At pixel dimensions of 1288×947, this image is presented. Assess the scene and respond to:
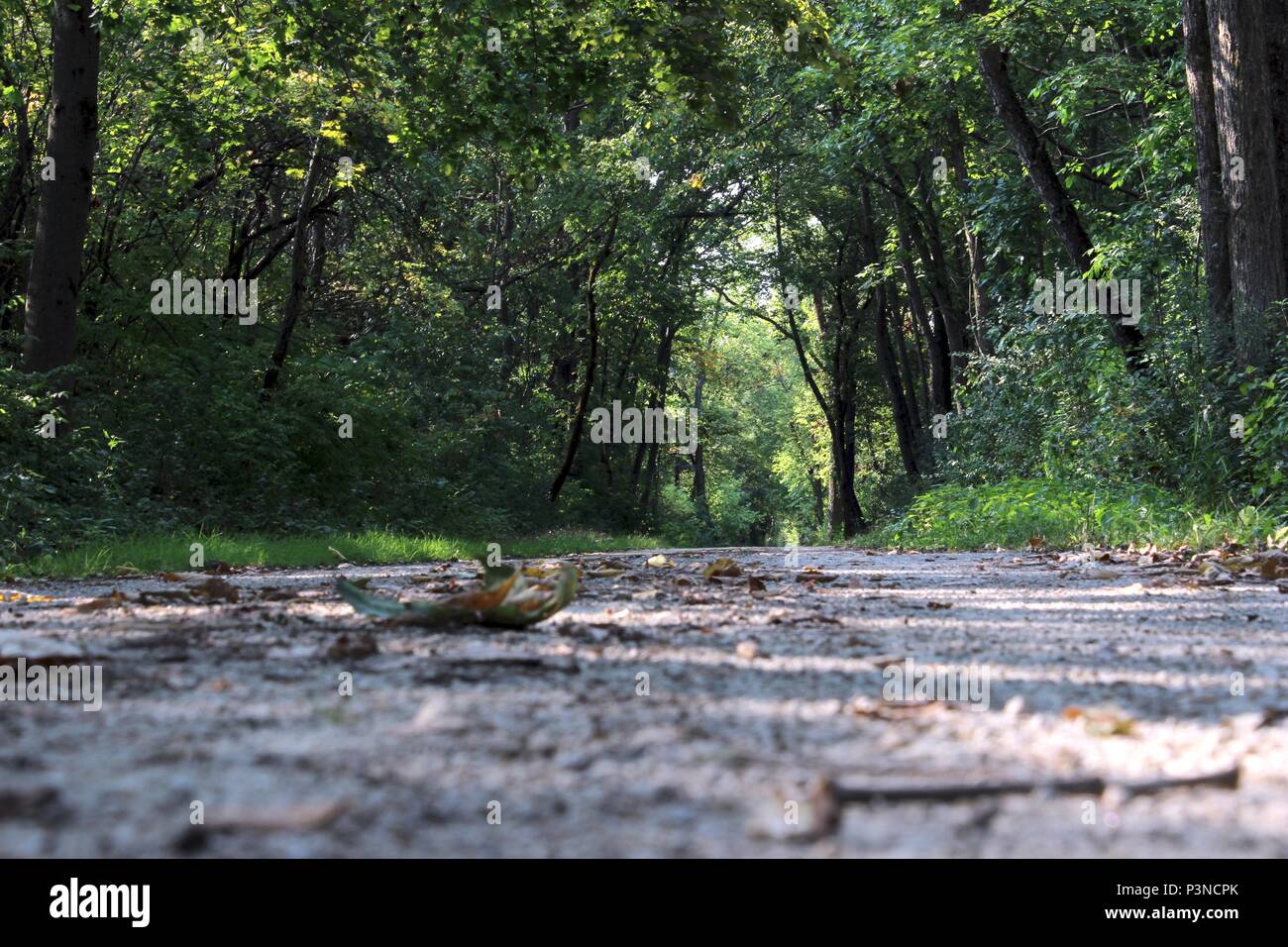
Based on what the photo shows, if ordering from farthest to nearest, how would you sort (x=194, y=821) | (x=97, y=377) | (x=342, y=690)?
(x=97, y=377) < (x=342, y=690) < (x=194, y=821)

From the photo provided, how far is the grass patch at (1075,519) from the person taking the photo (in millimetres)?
9336

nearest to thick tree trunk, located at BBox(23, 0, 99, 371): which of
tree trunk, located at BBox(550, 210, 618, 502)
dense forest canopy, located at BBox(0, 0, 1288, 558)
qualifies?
dense forest canopy, located at BBox(0, 0, 1288, 558)

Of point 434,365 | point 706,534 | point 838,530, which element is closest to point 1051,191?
point 434,365

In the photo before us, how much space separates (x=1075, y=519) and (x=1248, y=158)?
145 inches

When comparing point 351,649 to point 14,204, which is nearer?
point 351,649

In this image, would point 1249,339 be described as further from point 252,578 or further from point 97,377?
point 97,377

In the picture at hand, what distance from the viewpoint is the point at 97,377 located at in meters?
14.4

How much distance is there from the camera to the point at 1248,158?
1123cm

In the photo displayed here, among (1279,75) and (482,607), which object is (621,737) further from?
(1279,75)

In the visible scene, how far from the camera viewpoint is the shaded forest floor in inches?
66.4

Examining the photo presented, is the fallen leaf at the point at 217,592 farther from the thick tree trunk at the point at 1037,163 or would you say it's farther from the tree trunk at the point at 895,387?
the tree trunk at the point at 895,387

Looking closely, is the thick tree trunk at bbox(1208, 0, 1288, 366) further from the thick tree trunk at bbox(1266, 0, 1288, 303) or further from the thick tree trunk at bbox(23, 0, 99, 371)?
the thick tree trunk at bbox(23, 0, 99, 371)

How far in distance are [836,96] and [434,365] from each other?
365 inches

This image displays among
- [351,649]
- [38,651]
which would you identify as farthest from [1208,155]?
[38,651]
